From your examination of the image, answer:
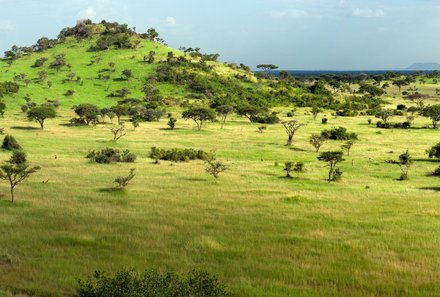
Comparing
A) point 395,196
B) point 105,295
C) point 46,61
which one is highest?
point 46,61

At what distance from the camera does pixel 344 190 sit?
41.0 meters

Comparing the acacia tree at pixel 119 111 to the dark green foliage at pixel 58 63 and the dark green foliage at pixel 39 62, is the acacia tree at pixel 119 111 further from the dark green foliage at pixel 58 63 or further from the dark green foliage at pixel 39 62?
the dark green foliage at pixel 39 62

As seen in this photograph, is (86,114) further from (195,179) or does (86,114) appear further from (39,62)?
(39,62)

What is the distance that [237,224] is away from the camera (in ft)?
94.6

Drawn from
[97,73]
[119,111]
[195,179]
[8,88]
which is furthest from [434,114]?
[8,88]

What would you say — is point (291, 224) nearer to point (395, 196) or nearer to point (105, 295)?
point (395, 196)

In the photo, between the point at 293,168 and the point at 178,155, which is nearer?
the point at 293,168

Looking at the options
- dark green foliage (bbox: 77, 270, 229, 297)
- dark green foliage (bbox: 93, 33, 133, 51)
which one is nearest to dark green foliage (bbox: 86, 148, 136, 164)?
dark green foliage (bbox: 77, 270, 229, 297)

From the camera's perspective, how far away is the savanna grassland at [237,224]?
19734 mm

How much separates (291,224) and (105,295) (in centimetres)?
1614

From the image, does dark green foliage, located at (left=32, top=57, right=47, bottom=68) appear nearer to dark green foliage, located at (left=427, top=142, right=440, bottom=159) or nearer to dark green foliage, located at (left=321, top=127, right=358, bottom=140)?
dark green foliage, located at (left=321, top=127, right=358, bottom=140)

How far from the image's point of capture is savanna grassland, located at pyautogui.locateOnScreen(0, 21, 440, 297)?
1973cm

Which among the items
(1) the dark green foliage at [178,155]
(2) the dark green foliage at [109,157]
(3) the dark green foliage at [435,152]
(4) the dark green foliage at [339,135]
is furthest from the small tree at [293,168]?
(4) the dark green foliage at [339,135]

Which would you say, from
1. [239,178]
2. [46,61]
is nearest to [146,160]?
[239,178]
